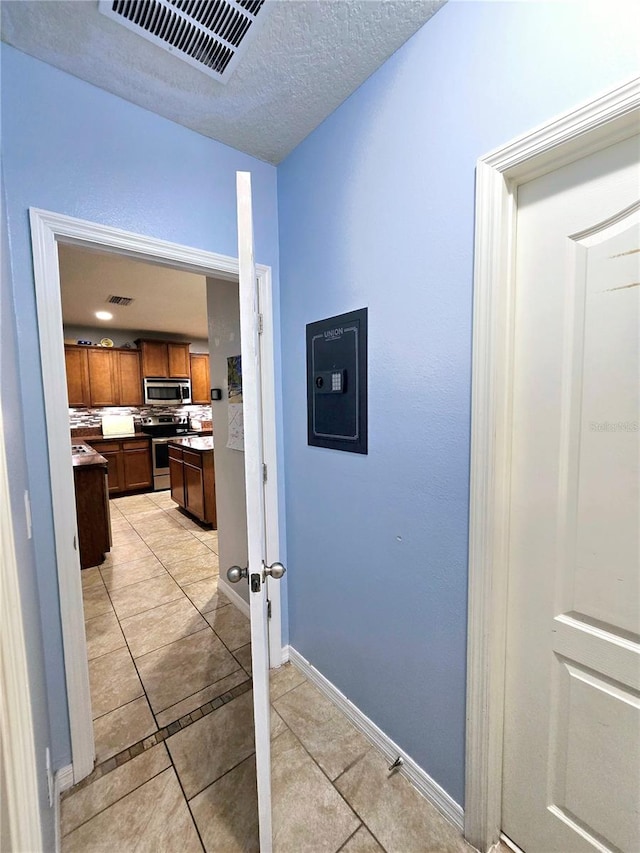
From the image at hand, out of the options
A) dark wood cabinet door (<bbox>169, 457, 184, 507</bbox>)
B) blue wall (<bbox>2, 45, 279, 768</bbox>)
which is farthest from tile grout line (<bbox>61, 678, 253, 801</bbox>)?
dark wood cabinet door (<bbox>169, 457, 184, 507</bbox>)

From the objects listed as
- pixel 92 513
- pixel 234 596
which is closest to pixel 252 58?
pixel 234 596

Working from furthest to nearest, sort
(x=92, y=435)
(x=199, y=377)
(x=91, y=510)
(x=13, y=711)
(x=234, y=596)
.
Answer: (x=199, y=377) < (x=92, y=435) < (x=91, y=510) < (x=234, y=596) < (x=13, y=711)

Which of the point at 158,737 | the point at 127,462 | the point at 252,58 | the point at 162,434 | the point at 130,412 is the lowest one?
the point at 158,737

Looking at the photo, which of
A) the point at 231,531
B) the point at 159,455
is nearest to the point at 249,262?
the point at 231,531

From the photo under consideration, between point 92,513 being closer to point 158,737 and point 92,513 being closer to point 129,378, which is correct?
point 158,737

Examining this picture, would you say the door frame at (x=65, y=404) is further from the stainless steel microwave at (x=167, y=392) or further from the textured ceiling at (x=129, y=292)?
the stainless steel microwave at (x=167, y=392)

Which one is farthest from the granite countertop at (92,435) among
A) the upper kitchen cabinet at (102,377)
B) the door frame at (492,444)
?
the door frame at (492,444)

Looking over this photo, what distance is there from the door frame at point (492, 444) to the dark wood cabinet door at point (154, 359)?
5815mm

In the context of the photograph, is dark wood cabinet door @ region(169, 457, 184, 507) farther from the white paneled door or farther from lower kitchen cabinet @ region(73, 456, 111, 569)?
the white paneled door

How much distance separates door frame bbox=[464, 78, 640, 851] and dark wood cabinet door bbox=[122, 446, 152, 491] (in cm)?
550

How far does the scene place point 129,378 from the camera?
568 cm

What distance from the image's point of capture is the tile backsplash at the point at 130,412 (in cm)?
554

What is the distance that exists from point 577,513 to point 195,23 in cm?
184

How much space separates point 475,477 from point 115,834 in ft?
5.58
